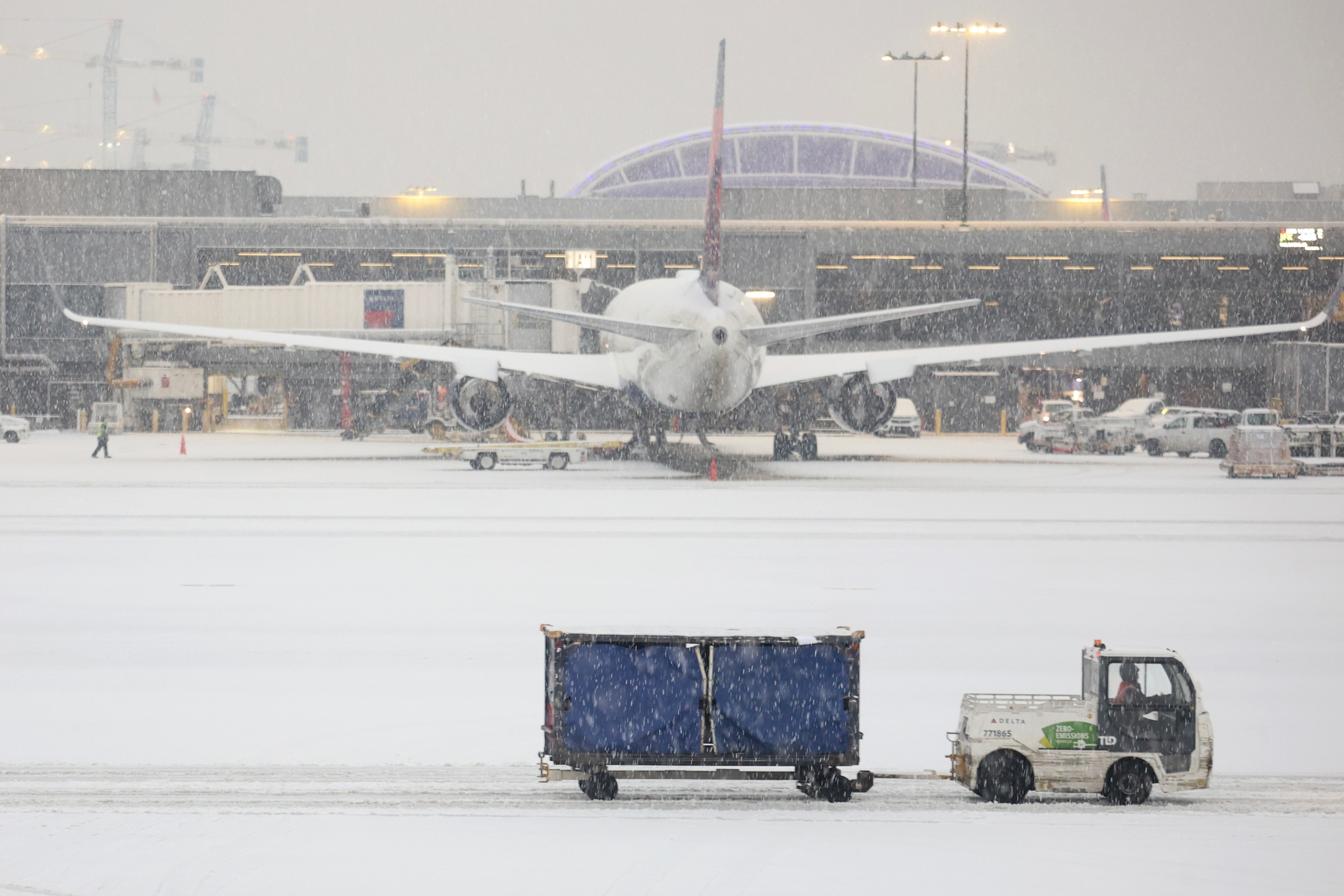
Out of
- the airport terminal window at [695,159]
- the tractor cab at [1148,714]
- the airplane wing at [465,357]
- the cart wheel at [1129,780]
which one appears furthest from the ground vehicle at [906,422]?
the cart wheel at [1129,780]

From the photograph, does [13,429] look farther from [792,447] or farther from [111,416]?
[792,447]

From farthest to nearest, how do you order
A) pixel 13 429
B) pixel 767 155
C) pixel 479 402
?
pixel 767 155 < pixel 13 429 < pixel 479 402

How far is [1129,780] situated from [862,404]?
121 ft

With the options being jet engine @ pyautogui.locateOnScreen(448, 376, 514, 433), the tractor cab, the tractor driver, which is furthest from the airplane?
the tractor cab

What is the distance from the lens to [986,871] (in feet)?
28.2

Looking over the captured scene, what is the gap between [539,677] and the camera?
570 inches

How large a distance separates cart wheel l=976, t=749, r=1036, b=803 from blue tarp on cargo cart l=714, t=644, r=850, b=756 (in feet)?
3.18

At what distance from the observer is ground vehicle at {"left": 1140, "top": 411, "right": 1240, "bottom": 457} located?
58031mm

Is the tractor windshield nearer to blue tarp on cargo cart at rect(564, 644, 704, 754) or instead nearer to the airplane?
blue tarp on cargo cart at rect(564, 644, 704, 754)

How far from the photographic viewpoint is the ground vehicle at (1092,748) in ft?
33.5

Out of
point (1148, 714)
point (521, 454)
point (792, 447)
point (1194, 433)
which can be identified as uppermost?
point (1194, 433)

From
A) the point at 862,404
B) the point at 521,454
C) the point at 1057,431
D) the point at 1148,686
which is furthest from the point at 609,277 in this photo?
the point at 1148,686

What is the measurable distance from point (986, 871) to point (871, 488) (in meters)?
30.7

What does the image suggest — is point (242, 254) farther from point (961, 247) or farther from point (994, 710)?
point (994, 710)
